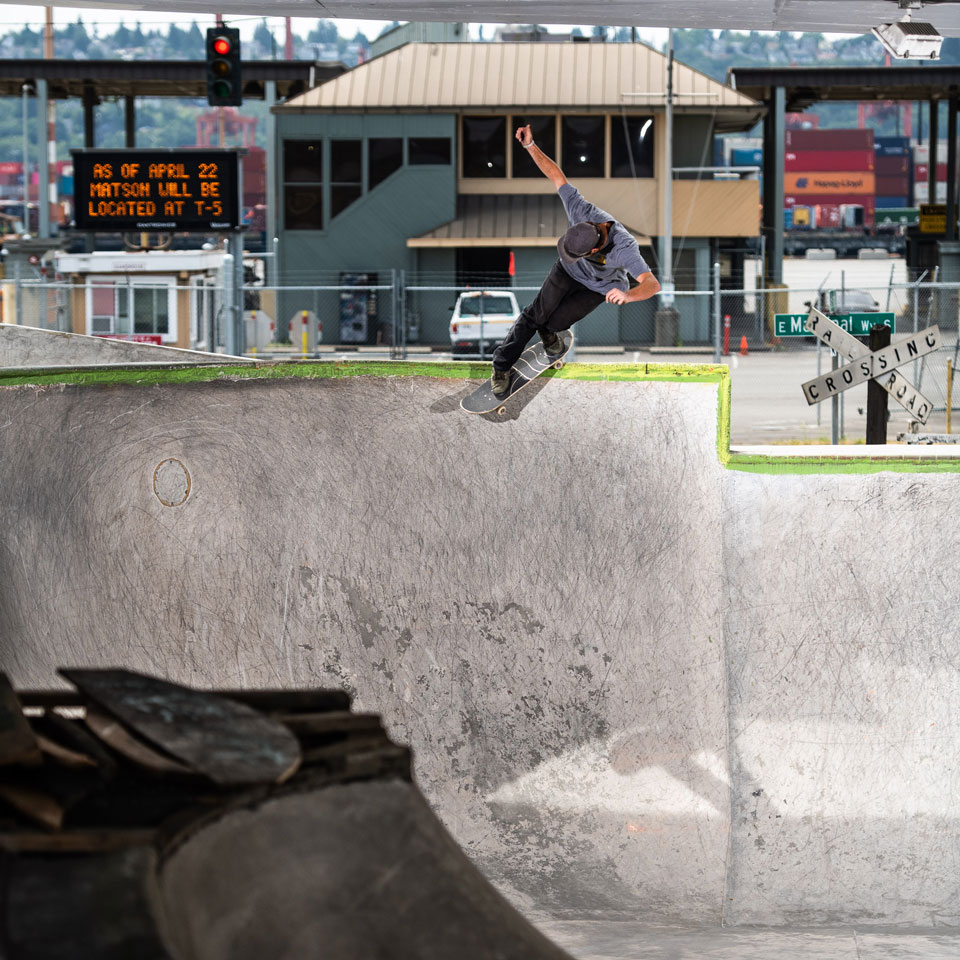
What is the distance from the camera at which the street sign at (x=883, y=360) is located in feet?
32.2

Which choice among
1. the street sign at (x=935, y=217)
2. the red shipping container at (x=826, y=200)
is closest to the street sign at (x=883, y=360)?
the street sign at (x=935, y=217)

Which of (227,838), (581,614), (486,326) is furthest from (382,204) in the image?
(227,838)

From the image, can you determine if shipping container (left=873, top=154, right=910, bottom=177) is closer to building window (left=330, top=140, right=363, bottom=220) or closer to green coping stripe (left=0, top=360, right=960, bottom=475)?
building window (left=330, top=140, right=363, bottom=220)

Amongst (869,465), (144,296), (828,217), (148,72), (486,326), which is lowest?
(869,465)

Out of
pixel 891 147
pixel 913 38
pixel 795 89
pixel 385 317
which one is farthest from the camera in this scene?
pixel 891 147

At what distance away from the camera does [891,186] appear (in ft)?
440

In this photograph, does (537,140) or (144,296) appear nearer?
(144,296)

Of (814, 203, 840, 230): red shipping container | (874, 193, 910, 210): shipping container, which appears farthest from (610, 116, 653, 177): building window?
(874, 193, 910, 210): shipping container

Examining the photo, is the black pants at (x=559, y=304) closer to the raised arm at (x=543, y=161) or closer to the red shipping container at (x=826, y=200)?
the raised arm at (x=543, y=161)

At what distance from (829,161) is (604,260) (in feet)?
422

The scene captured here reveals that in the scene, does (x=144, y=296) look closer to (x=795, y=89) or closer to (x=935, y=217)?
(x=795, y=89)

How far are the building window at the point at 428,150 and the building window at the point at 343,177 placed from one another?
166 centimetres

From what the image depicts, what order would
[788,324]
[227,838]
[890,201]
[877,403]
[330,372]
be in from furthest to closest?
[890,201]
[788,324]
[877,403]
[330,372]
[227,838]

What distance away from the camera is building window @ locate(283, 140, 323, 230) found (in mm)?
37531
